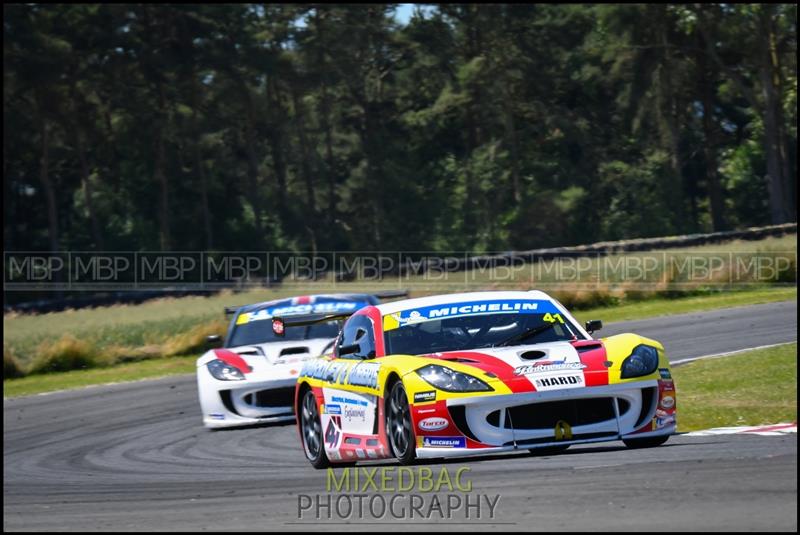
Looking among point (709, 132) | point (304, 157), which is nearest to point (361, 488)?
point (709, 132)

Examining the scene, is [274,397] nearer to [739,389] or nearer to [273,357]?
[273,357]

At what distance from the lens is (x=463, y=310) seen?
920 cm

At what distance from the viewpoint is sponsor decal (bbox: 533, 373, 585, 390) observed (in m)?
7.87

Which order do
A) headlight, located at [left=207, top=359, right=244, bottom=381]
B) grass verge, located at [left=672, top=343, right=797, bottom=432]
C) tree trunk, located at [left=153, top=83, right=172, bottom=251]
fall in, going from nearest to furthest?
grass verge, located at [left=672, top=343, right=797, bottom=432] < headlight, located at [left=207, top=359, right=244, bottom=381] < tree trunk, located at [left=153, top=83, right=172, bottom=251]

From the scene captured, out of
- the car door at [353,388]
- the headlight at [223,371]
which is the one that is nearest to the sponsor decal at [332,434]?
the car door at [353,388]

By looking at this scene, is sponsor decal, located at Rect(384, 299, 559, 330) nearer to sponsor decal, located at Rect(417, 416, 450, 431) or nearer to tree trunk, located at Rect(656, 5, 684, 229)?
sponsor decal, located at Rect(417, 416, 450, 431)

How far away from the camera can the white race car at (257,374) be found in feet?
43.9

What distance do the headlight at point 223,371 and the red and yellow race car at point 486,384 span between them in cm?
409

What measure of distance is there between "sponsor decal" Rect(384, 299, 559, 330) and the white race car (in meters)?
3.66

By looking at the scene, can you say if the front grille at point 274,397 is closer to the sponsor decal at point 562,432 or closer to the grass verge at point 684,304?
the sponsor decal at point 562,432

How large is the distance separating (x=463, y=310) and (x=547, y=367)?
1274 mm

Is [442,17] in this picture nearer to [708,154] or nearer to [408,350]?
[708,154]

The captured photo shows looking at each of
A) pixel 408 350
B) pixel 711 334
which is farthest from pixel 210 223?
pixel 408 350

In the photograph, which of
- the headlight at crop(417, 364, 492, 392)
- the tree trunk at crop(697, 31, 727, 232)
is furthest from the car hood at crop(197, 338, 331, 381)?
the tree trunk at crop(697, 31, 727, 232)
